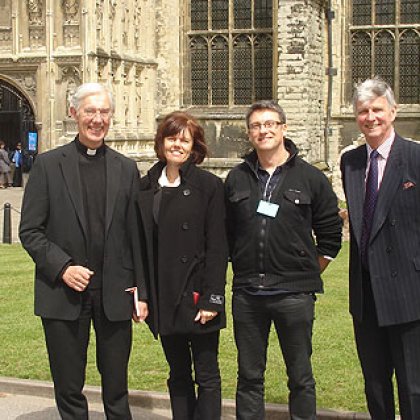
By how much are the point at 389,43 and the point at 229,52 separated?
436 centimetres

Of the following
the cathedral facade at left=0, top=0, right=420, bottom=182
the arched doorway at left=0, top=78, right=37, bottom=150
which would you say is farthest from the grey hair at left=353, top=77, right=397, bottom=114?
the arched doorway at left=0, top=78, right=37, bottom=150

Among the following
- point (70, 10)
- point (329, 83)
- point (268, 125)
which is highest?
point (70, 10)

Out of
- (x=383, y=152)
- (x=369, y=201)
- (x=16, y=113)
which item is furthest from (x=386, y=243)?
(x=16, y=113)

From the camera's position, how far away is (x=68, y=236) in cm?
513

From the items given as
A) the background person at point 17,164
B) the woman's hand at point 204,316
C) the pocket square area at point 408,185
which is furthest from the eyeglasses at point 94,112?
the background person at point 17,164

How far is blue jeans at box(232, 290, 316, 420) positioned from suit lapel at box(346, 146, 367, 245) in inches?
20.6

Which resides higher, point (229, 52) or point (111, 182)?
point (229, 52)

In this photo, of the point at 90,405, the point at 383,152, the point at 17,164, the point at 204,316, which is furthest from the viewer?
the point at 17,164

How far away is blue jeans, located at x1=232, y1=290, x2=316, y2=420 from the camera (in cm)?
516

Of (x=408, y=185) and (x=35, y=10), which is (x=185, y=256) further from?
(x=35, y=10)

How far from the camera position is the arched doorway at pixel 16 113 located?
916 inches

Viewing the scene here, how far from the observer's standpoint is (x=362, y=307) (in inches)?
201

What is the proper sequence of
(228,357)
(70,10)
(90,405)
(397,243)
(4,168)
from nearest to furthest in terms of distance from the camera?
1. (397,243)
2. (90,405)
3. (228,357)
4. (70,10)
5. (4,168)

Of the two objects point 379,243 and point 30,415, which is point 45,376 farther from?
point 379,243
